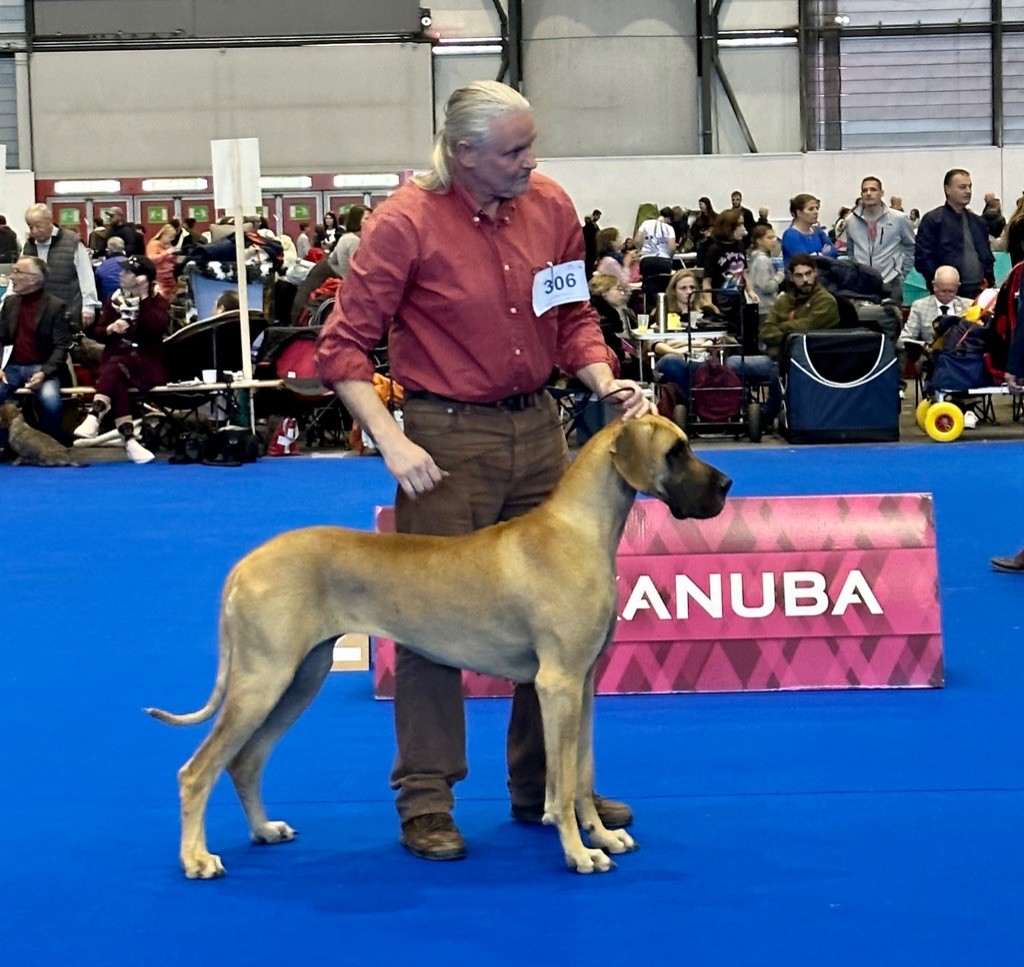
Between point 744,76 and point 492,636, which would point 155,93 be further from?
point 492,636

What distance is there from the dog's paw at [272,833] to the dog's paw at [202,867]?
0.72 ft

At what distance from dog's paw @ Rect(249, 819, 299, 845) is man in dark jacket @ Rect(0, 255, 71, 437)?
9192 millimetres

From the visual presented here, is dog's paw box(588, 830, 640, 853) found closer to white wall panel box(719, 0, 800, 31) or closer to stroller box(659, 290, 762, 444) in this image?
stroller box(659, 290, 762, 444)

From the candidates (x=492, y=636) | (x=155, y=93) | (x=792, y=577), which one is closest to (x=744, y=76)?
(x=155, y=93)

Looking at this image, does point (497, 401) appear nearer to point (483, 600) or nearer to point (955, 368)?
point (483, 600)

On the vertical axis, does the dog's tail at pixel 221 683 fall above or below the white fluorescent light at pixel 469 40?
below

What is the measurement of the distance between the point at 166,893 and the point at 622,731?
162 cm

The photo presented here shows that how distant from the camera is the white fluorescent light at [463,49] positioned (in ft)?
81.9

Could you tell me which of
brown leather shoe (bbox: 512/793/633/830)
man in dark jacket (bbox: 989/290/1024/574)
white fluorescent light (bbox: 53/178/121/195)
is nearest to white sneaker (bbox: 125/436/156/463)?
man in dark jacket (bbox: 989/290/1024/574)

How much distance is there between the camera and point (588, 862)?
11.4 feet

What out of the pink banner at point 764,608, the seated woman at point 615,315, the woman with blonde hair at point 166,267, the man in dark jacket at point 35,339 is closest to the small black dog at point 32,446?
the man in dark jacket at point 35,339

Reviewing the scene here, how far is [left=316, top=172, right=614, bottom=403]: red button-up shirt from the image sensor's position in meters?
3.57

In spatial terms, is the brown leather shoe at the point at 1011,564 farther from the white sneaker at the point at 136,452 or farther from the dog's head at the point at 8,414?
the dog's head at the point at 8,414

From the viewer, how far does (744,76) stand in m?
25.0
